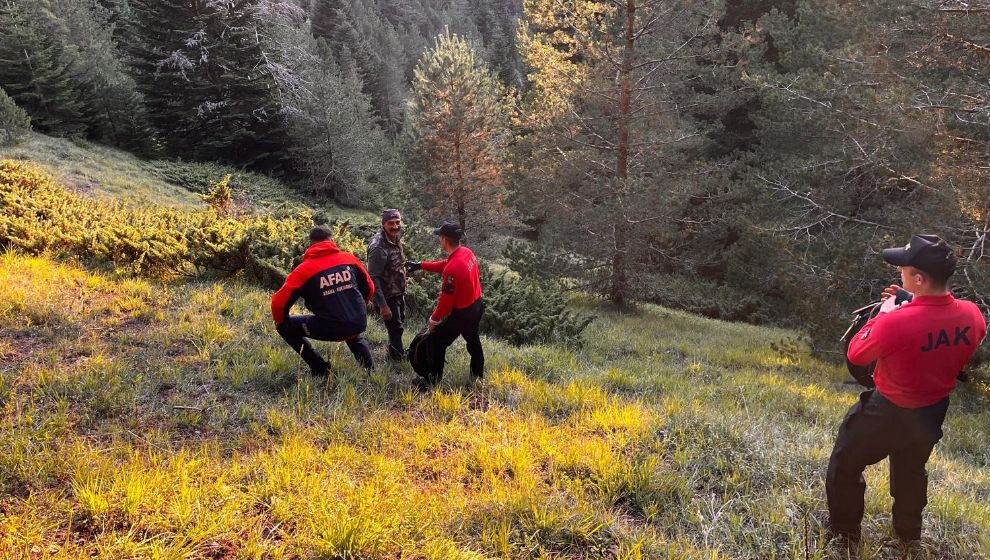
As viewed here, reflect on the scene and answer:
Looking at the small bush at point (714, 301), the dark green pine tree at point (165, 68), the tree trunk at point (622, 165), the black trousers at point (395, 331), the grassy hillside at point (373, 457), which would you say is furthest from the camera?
the dark green pine tree at point (165, 68)

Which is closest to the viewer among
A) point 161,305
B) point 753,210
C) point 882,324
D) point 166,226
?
point 882,324

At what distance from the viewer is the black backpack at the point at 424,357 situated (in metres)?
5.24

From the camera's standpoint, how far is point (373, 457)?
3.79m

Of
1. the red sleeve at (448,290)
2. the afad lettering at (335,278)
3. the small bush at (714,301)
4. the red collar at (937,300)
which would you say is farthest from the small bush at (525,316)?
the small bush at (714,301)

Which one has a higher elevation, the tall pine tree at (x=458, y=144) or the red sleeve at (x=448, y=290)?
the tall pine tree at (x=458, y=144)

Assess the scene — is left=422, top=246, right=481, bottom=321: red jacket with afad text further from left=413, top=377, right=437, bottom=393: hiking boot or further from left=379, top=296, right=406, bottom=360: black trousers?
left=379, top=296, right=406, bottom=360: black trousers

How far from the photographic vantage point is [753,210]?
14.8 m

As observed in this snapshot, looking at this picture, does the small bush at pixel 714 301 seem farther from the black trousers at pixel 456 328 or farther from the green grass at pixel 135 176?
the black trousers at pixel 456 328

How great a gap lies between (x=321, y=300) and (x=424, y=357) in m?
1.18

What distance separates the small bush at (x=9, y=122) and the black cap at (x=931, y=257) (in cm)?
2331

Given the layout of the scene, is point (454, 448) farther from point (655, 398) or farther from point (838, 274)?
point (838, 274)

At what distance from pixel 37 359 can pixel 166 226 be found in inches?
219

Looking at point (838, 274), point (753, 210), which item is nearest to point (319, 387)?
point (838, 274)

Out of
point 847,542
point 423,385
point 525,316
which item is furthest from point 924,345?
point 525,316
